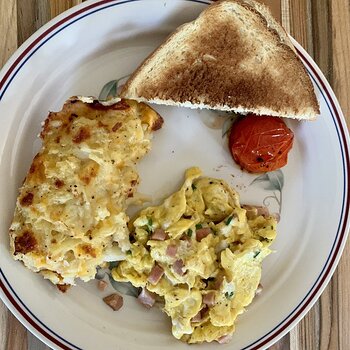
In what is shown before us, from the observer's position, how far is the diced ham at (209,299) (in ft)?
10.4

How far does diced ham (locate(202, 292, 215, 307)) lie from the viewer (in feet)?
10.4

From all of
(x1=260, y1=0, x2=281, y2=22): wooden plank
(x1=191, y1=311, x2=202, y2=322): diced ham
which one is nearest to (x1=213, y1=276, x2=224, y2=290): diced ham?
(x1=191, y1=311, x2=202, y2=322): diced ham

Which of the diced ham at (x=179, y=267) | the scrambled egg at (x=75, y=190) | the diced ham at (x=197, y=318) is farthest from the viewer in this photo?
the diced ham at (x=197, y=318)

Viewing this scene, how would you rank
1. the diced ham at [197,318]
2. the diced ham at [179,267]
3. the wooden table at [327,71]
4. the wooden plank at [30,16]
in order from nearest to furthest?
the diced ham at [179,267]
the diced ham at [197,318]
the wooden plank at [30,16]
the wooden table at [327,71]

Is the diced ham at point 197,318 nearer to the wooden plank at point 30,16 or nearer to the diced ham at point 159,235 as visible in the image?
the diced ham at point 159,235

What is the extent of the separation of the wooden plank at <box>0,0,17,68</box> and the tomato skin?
4.19ft

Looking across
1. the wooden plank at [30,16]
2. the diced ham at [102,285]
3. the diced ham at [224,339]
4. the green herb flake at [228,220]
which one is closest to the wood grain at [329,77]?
the diced ham at [224,339]

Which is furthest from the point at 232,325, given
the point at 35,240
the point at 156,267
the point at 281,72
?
the point at 281,72

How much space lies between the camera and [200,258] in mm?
3127

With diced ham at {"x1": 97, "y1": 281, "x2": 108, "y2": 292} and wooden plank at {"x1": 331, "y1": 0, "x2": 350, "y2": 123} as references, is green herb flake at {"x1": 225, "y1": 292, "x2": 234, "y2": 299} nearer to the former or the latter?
diced ham at {"x1": 97, "y1": 281, "x2": 108, "y2": 292}

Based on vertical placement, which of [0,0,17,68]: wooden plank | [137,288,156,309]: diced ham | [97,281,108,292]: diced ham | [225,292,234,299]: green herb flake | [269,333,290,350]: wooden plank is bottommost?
[269,333,290,350]: wooden plank

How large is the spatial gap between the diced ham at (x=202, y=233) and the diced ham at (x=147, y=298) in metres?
0.40

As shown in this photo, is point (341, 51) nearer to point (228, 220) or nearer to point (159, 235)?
point (228, 220)

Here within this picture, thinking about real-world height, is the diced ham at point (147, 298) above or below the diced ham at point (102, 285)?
below
